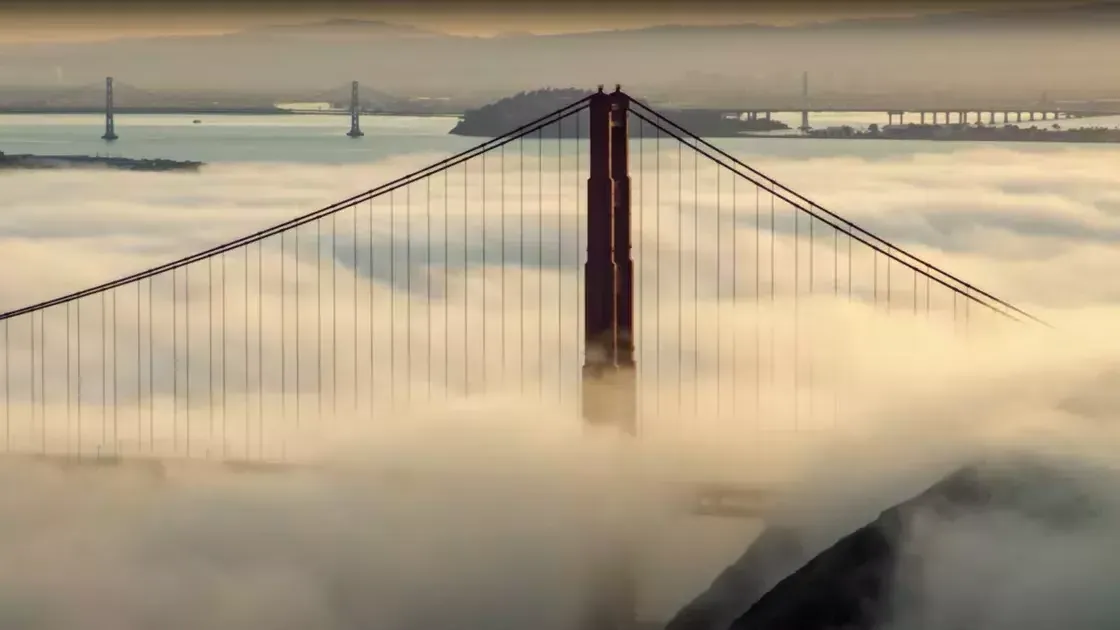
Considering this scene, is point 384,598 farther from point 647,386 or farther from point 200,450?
point 647,386

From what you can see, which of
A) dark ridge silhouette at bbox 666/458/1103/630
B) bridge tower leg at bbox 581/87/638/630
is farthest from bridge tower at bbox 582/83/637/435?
dark ridge silhouette at bbox 666/458/1103/630

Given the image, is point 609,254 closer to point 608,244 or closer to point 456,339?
point 608,244

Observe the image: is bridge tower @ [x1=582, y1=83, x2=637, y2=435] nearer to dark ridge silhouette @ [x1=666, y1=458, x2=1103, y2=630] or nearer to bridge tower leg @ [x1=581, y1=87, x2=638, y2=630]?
bridge tower leg @ [x1=581, y1=87, x2=638, y2=630]

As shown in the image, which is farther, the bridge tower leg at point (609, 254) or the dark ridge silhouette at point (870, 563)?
the dark ridge silhouette at point (870, 563)

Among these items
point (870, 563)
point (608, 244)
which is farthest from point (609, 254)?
point (870, 563)

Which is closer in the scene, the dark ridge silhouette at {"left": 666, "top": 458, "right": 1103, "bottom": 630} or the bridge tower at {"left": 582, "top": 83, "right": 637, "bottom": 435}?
the bridge tower at {"left": 582, "top": 83, "right": 637, "bottom": 435}

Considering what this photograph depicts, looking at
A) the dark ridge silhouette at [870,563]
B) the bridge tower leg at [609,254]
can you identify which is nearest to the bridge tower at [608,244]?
the bridge tower leg at [609,254]

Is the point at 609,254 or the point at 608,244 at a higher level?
the point at 608,244

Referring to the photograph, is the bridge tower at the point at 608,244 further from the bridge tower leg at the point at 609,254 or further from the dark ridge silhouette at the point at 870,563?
the dark ridge silhouette at the point at 870,563

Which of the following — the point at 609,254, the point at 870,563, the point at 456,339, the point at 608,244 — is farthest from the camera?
the point at 456,339

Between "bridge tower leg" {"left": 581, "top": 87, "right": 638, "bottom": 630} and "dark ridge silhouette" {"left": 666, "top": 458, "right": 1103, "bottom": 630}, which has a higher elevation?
"bridge tower leg" {"left": 581, "top": 87, "right": 638, "bottom": 630}

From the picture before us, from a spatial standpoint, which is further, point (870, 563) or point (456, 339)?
point (456, 339)
